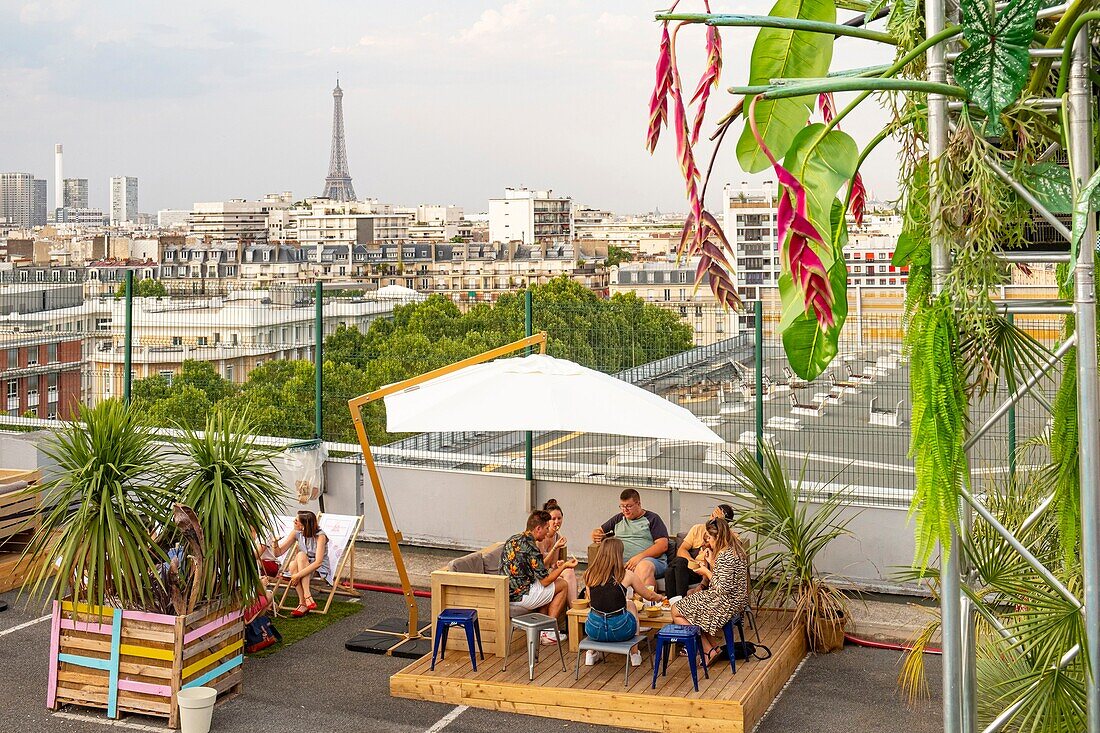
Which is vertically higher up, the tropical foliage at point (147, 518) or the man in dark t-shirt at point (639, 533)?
the tropical foliage at point (147, 518)

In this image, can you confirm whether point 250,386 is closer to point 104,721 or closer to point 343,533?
point 343,533

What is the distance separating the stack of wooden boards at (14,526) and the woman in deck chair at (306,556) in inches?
85.6

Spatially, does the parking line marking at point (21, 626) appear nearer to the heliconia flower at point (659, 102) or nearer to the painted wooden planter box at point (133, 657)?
the painted wooden planter box at point (133, 657)

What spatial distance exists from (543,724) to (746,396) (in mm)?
4214

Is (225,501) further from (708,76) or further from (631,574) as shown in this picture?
(708,76)

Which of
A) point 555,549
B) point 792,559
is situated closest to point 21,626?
point 555,549

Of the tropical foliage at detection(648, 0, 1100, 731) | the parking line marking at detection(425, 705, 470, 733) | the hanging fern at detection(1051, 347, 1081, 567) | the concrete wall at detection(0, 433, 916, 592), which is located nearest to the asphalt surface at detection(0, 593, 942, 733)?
the parking line marking at detection(425, 705, 470, 733)

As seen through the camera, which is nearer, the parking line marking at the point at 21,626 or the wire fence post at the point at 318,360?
the parking line marking at the point at 21,626

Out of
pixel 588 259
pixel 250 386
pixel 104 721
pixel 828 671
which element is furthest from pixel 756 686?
pixel 588 259

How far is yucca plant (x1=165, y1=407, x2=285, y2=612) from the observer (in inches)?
291

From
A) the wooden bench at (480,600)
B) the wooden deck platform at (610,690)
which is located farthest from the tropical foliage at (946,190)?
the wooden bench at (480,600)

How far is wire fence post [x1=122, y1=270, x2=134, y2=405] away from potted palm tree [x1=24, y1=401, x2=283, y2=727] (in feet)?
17.0

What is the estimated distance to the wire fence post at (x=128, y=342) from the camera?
12516mm

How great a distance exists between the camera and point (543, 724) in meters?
7.31
